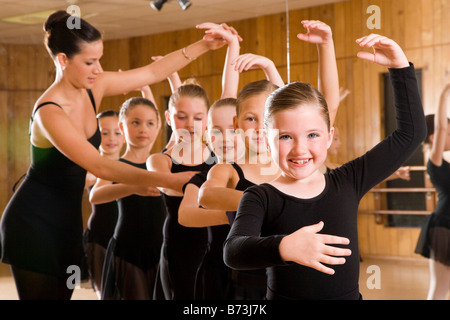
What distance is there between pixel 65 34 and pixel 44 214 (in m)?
0.59

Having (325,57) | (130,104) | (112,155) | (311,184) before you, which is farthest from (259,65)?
(311,184)

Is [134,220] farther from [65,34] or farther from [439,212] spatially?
[439,212]

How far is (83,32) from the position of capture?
189 centimetres

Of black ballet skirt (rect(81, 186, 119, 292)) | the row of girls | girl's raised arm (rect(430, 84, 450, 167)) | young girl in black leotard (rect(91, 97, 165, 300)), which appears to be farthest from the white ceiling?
girl's raised arm (rect(430, 84, 450, 167))

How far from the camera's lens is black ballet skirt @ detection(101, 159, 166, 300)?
78.2 inches

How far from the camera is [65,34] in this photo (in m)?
1.89

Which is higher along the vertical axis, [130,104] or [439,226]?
[130,104]

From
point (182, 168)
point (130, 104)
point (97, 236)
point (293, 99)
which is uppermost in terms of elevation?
point (130, 104)

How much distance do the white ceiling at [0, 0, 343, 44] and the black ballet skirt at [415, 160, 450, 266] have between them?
2.65 feet

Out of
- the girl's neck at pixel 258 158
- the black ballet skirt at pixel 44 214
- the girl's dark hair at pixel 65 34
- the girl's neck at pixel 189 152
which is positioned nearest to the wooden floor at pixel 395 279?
the girl's neck at pixel 258 158

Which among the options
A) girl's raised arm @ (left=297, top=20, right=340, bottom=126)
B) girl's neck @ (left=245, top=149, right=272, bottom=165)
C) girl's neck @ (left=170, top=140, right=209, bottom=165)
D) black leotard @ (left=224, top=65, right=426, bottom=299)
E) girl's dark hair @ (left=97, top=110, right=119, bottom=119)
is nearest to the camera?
black leotard @ (left=224, top=65, right=426, bottom=299)

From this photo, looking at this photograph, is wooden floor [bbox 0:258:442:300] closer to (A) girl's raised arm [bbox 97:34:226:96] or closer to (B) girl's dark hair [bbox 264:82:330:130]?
(B) girl's dark hair [bbox 264:82:330:130]

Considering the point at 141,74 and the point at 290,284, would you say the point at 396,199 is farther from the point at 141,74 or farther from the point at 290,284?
the point at 141,74

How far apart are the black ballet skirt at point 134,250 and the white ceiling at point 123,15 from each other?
463mm
